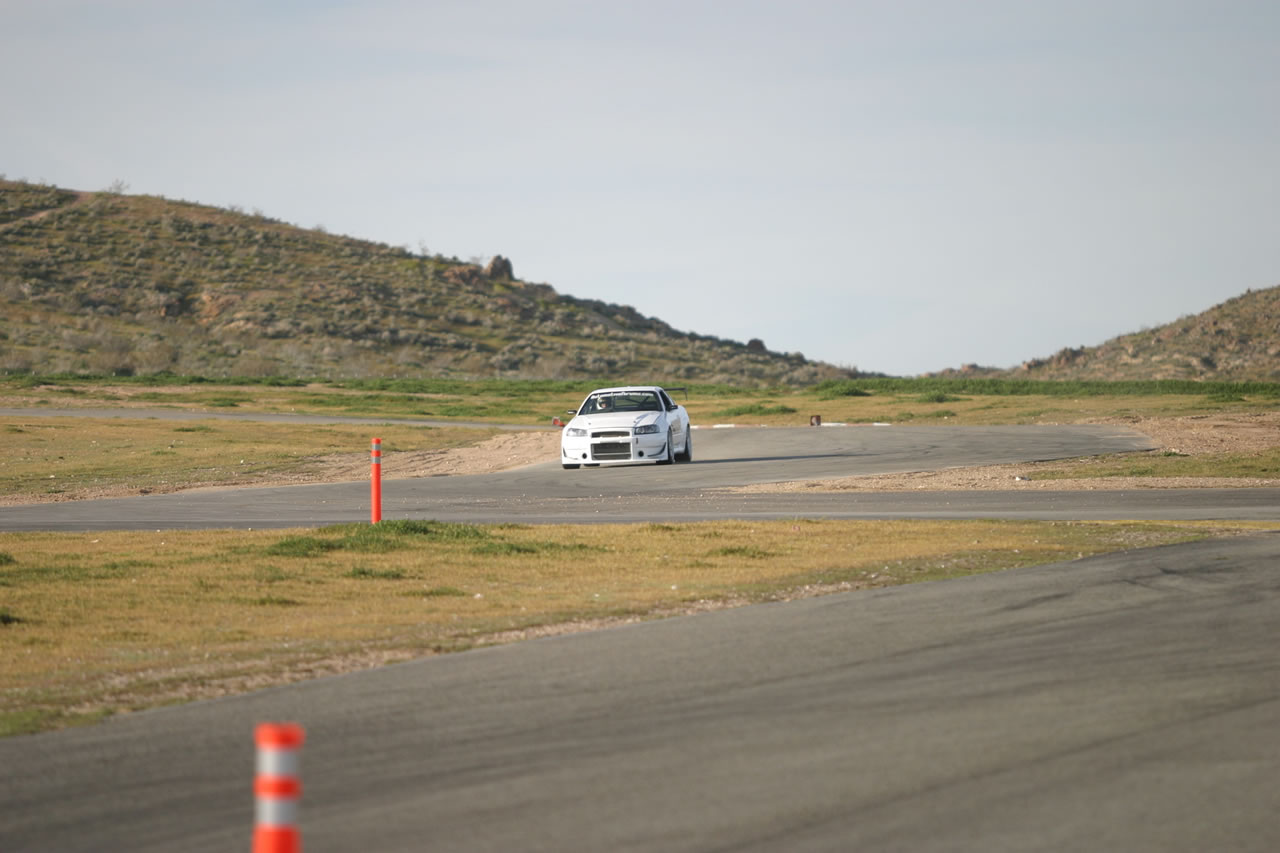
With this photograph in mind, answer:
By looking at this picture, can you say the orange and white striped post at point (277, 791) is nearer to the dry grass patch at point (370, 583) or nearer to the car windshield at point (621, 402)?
the dry grass patch at point (370, 583)

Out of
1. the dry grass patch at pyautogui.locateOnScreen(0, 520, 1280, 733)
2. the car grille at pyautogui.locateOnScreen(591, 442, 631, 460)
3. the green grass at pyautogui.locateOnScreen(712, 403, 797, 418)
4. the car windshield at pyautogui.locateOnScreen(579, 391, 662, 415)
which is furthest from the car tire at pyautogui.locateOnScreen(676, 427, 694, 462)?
the green grass at pyautogui.locateOnScreen(712, 403, 797, 418)

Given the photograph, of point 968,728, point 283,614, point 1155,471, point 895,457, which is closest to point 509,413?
point 895,457

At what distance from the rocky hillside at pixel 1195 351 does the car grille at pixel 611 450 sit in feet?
193

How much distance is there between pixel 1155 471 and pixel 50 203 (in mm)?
99085

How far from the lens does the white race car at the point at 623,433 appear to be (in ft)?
92.4

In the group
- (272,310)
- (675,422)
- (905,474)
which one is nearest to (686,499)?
(905,474)

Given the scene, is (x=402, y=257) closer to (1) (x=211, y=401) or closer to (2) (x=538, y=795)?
(1) (x=211, y=401)

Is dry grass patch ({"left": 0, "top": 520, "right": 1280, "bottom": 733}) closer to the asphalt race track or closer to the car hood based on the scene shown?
the asphalt race track

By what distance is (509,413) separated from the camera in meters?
52.0

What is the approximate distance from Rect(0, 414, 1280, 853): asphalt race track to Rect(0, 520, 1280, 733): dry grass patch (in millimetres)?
786

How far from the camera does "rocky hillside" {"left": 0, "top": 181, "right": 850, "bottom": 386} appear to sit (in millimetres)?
81812

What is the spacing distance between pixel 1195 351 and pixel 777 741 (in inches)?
3333

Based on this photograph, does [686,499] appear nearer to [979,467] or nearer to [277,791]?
[979,467]

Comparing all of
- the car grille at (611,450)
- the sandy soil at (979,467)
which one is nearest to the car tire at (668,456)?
the car grille at (611,450)
